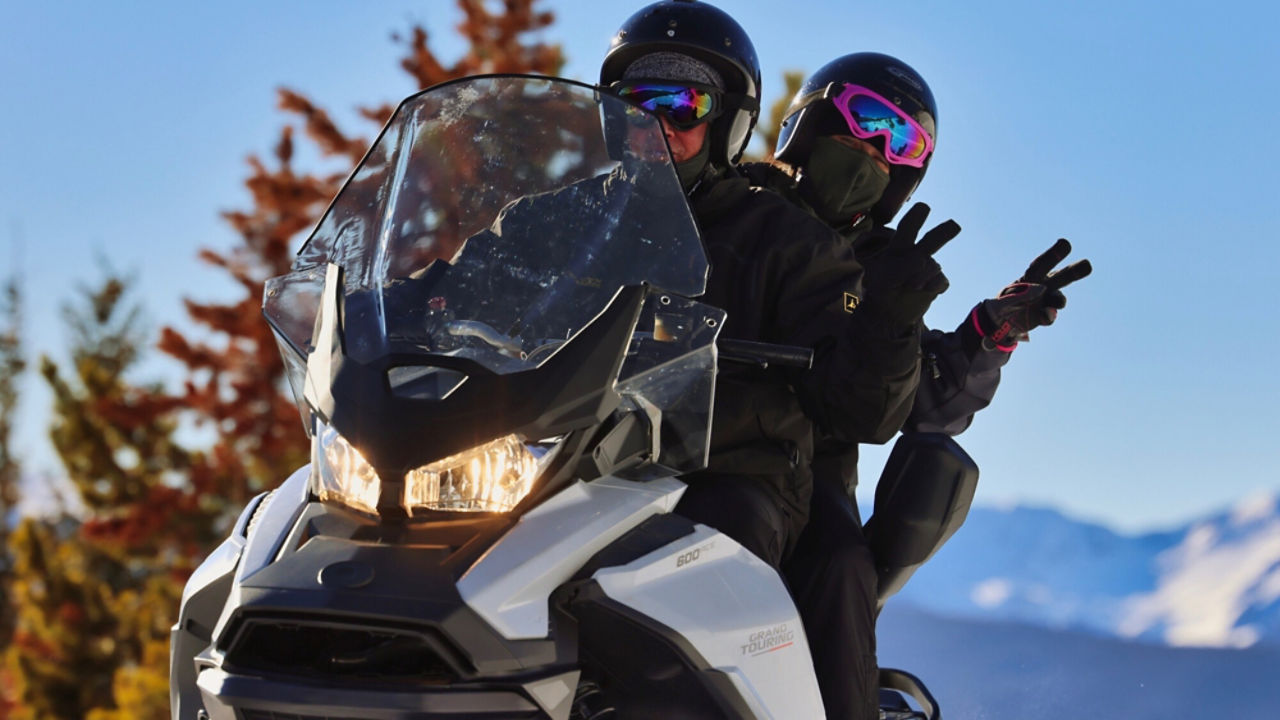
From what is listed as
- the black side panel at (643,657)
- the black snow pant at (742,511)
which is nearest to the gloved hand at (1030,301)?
the black snow pant at (742,511)

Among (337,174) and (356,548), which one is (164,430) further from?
(356,548)

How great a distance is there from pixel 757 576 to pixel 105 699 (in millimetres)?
19701

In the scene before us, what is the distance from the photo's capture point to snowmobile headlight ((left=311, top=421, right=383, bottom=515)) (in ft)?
7.11

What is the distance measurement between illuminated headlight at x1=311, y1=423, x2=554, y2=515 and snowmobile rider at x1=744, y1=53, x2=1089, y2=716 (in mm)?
1037

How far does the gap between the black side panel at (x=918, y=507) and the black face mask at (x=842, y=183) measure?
0.99 metres

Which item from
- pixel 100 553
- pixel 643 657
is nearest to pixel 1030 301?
pixel 643 657

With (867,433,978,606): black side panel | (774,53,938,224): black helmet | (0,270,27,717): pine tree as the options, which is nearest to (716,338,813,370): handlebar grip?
(867,433,978,606): black side panel

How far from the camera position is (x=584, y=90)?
254cm

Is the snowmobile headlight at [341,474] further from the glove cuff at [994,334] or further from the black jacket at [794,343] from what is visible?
the glove cuff at [994,334]

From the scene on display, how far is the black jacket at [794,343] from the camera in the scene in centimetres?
282

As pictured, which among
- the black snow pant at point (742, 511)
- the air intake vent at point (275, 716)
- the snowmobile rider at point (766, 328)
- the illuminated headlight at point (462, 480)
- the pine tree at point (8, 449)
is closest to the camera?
the air intake vent at point (275, 716)

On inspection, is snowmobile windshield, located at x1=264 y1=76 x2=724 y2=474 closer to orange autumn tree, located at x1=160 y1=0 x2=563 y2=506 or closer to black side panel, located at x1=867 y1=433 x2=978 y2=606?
black side panel, located at x1=867 y1=433 x2=978 y2=606

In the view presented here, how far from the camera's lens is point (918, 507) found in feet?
10.9

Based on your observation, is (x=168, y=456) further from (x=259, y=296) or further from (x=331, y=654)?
(x=331, y=654)
